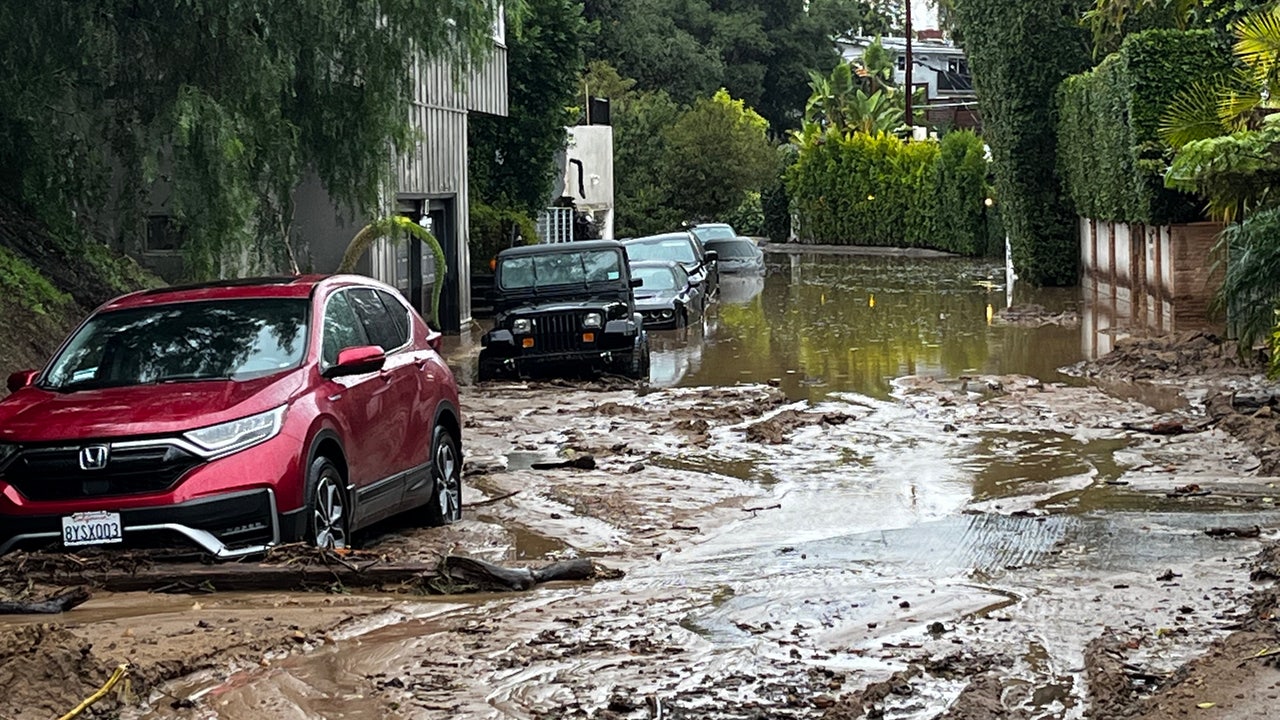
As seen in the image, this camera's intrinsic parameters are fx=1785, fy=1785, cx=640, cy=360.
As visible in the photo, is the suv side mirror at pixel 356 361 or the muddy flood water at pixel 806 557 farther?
the suv side mirror at pixel 356 361

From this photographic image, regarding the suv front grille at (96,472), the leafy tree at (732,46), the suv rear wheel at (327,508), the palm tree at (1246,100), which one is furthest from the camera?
the leafy tree at (732,46)

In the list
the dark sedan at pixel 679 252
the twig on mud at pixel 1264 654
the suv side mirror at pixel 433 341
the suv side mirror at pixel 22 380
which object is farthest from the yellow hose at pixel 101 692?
the dark sedan at pixel 679 252

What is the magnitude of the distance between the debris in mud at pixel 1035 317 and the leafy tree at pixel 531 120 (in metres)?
12.1

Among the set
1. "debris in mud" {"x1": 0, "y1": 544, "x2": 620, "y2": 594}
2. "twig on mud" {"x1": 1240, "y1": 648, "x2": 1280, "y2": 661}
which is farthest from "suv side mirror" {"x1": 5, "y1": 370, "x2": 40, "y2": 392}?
"twig on mud" {"x1": 1240, "y1": 648, "x2": 1280, "y2": 661}

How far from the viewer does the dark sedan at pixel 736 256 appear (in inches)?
2084

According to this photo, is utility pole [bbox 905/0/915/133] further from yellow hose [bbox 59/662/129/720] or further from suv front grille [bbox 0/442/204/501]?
yellow hose [bbox 59/662/129/720]

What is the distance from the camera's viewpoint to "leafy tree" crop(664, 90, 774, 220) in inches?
3039

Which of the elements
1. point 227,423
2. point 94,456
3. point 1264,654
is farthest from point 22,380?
point 1264,654

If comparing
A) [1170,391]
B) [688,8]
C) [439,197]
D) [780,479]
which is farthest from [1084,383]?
[688,8]

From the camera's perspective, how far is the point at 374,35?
16984mm

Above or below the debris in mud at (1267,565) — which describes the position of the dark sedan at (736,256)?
above

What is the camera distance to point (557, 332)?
76.1 feet

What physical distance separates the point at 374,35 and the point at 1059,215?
98.5 feet

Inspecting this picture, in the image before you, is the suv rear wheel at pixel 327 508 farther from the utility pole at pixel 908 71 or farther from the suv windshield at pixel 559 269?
the utility pole at pixel 908 71
